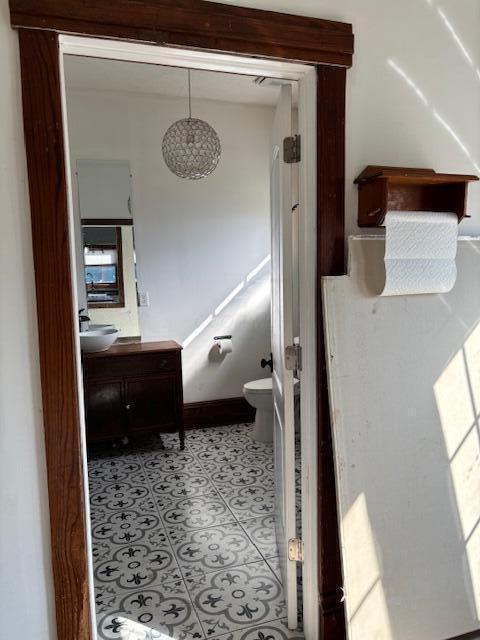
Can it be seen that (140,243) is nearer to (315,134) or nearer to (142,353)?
(142,353)

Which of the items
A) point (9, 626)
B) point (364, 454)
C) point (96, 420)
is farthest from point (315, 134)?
point (96, 420)

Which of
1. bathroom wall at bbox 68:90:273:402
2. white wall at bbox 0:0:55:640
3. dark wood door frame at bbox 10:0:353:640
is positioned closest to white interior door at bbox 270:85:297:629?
dark wood door frame at bbox 10:0:353:640

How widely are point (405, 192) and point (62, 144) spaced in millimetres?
1073

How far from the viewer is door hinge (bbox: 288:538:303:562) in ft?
5.68

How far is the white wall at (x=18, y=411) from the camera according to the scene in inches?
48.2

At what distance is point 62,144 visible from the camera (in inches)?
49.7

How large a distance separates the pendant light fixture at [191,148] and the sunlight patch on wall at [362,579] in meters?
2.40

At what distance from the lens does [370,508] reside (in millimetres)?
1533

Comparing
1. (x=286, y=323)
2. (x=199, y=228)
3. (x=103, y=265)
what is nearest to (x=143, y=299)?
(x=103, y=265)

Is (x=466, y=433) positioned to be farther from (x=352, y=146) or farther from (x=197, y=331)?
(x=197, y=331)

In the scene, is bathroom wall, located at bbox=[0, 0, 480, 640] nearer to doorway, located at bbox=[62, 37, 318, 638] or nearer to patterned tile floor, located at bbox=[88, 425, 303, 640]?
doorway, located at bbox=[62, 37, 318, 638]

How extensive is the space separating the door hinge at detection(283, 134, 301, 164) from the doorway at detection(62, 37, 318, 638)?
0.05 m

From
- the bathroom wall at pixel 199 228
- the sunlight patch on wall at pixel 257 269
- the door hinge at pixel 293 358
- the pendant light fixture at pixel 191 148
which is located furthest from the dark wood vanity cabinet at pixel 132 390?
the door hinge at pixel 293 358

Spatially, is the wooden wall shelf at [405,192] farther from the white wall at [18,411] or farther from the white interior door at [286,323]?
the white wall at [18,411]
